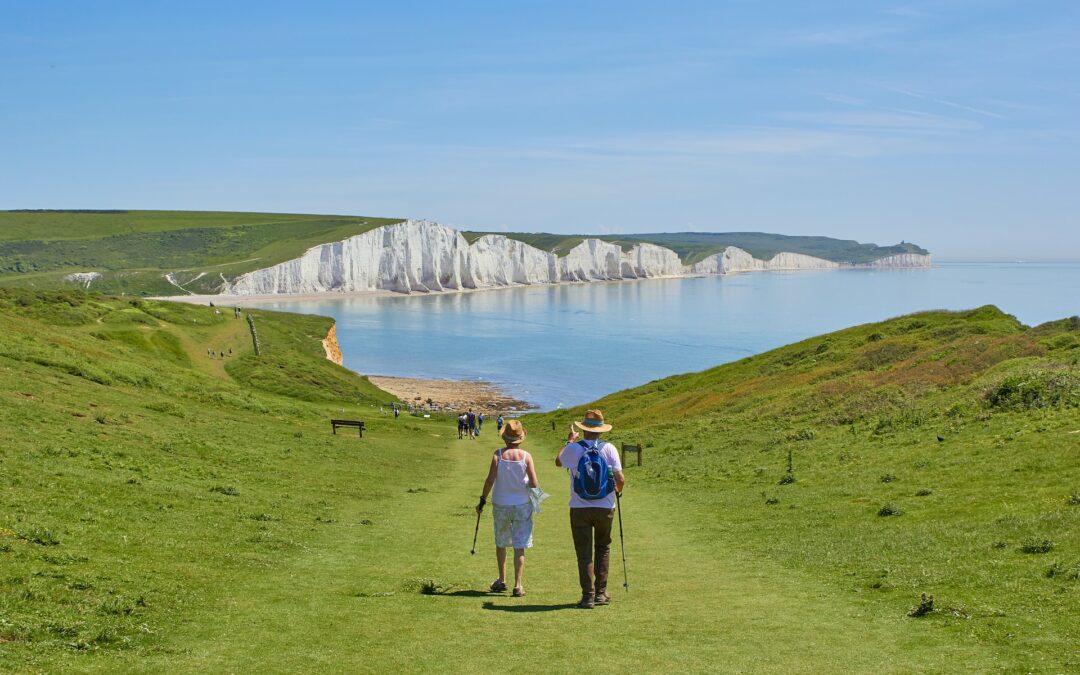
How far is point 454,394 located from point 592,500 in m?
89.1

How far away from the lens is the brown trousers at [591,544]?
39.9ft

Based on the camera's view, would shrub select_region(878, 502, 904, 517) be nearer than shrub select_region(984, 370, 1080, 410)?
Yes

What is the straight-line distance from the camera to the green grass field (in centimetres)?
998

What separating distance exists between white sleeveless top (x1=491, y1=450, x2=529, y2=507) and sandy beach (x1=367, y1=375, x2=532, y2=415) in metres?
70.7

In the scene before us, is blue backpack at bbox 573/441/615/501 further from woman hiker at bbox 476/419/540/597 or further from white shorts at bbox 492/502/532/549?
white shorts at bbox 492/502/532/549

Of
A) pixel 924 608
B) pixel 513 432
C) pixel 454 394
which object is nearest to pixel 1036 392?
pixel 924 608

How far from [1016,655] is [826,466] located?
1734 centimetres

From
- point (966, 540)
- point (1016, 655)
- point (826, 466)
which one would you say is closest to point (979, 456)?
point (826, 466)

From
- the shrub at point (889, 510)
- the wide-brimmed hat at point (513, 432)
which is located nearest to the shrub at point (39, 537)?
the wide-brimmed hat at point (513, 432)

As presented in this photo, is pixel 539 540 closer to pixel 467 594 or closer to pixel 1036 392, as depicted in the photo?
pixel 467 594

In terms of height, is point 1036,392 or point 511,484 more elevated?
point 511,484

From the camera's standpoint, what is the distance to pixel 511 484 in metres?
12.8

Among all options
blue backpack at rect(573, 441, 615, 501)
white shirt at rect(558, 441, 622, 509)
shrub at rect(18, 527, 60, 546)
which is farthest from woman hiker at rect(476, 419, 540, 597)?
shrub at rect(18, 527, 60, 546)

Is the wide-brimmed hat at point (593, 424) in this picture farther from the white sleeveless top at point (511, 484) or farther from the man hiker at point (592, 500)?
the white sleeveless top at point (511, 484)
